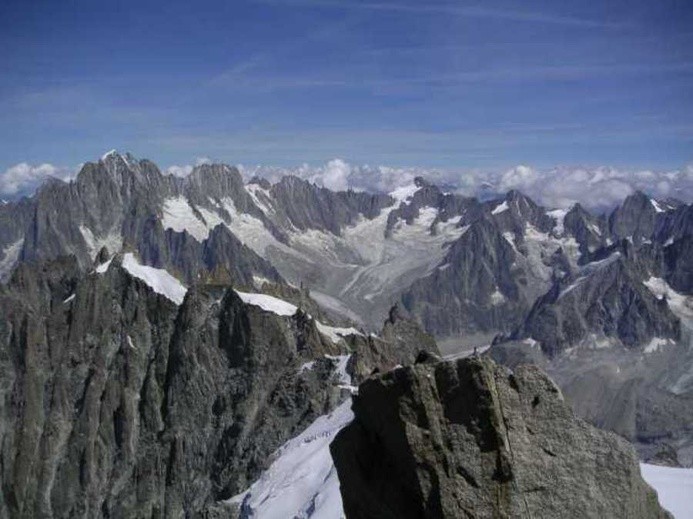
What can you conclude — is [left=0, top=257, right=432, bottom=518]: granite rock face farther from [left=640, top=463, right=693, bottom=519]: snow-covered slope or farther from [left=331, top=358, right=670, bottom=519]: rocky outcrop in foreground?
[left=331, top=358, right=670, bottom=519]: rocky outcrop in foreground

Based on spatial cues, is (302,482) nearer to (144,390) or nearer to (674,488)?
(674,488)

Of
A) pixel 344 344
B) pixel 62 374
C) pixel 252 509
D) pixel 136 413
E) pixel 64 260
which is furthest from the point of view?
pixel 64 260

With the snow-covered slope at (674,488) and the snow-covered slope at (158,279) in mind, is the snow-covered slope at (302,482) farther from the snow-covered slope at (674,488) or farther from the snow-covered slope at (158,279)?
the snow-covered slope at (158,279)

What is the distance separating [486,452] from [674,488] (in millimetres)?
24455

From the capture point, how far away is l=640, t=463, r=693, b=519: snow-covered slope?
116 ft

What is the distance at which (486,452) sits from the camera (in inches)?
766

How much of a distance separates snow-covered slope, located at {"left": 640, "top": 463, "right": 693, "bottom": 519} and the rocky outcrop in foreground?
53.9ft

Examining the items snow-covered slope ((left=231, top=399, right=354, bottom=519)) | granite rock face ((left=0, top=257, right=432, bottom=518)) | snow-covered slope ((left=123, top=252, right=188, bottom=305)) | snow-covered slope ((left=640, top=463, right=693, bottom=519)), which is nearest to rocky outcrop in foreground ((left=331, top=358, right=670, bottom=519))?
snow-covered slope ((left=640, top=463, right=693, bottom=519))

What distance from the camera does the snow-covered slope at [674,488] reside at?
1393 inches

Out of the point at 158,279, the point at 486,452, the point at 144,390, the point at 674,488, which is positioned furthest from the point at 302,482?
the point at 158,279

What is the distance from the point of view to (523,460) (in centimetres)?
1948

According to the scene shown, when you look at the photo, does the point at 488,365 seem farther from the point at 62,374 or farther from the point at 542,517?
the point at 62,374

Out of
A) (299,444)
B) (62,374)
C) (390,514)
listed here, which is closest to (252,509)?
→ (299,444)

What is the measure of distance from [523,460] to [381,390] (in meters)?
3.84
